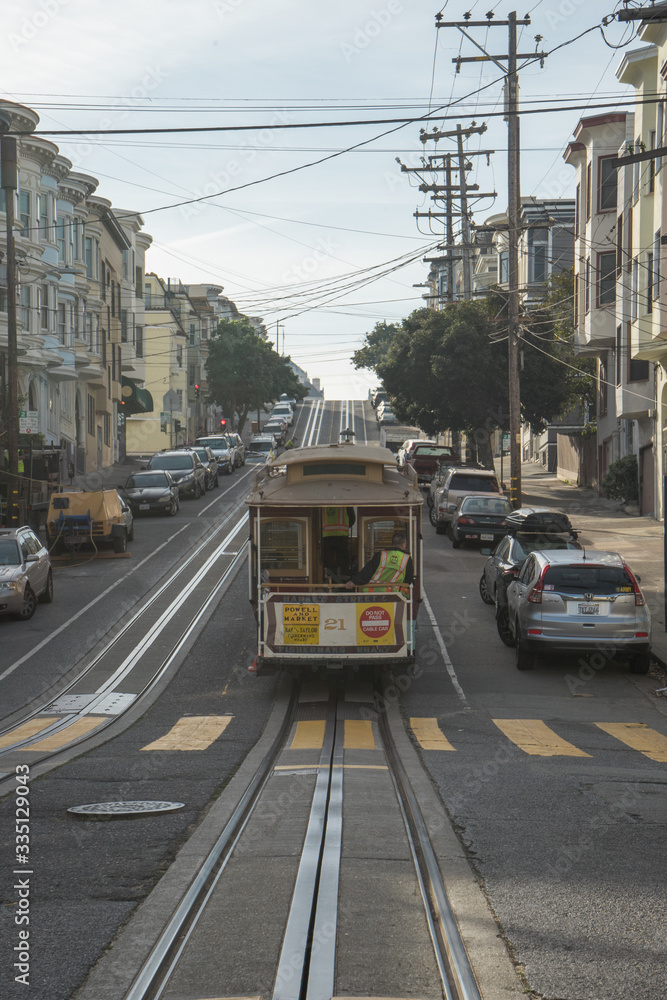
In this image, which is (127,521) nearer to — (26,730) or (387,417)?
(26,730)

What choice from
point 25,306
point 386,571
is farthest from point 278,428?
point 386,571

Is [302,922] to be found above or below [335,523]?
below

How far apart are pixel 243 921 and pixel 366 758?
5035 mm

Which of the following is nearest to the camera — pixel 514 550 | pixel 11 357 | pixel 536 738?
pixel 536 738

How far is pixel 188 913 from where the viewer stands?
577 cm

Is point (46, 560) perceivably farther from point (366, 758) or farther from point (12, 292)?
point (366, 758)

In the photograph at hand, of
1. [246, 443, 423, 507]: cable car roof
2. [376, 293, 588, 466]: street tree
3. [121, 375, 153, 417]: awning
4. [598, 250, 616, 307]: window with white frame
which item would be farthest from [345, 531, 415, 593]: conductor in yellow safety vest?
[121, 375, 153, 417]: awning

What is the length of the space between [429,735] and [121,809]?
4.83 meters

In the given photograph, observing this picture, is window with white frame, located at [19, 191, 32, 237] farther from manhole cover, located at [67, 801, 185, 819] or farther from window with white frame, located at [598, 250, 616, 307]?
manhole cover, located at [67, 801, 185, 819]

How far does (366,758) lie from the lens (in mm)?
10602

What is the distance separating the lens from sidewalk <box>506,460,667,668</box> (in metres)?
21.7

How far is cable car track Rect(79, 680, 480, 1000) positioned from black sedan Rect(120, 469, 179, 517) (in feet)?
92.5

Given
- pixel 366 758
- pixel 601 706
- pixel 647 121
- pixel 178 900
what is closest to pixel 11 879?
pixel 178 900

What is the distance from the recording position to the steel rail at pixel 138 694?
11.6 metres
